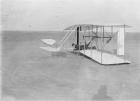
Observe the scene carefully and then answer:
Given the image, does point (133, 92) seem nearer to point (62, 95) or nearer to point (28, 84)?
point (62, 95)

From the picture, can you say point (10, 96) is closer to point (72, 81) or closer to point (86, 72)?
point (72, 81)

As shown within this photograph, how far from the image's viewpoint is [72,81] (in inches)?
279

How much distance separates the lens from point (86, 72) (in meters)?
8.14

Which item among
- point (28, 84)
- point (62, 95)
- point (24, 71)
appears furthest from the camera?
point (24, 71)

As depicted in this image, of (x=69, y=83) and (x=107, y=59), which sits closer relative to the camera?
(x=69, y=83)

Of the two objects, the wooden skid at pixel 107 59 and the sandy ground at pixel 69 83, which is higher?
the wooden skid at pixel 107 59

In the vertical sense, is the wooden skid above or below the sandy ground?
above

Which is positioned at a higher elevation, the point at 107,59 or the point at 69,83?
the point at 107,59

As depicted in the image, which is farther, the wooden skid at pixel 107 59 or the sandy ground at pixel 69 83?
the wooden skid at pixel 107 59

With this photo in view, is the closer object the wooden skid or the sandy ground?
the sandy ground

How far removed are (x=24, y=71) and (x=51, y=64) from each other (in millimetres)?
1619

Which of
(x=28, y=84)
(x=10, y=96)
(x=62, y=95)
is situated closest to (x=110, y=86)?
(x=62, y=95)

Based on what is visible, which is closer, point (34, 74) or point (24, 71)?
point (34, 74)

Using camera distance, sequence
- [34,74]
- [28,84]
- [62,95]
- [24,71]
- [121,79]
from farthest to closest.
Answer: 1. [24,71]
2. [34,74]
3. [121,79]
4. [28,84]
5. [62,95]
